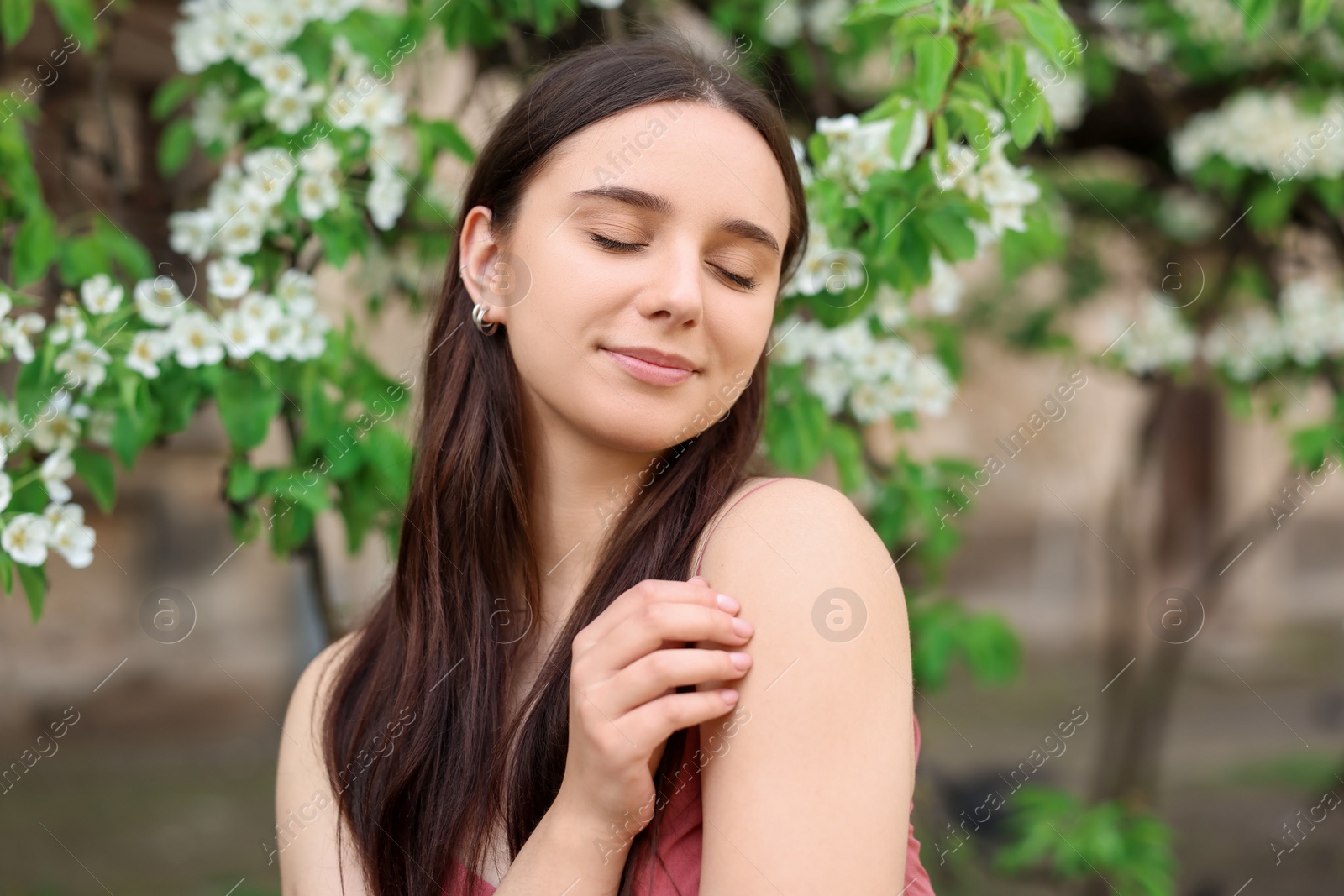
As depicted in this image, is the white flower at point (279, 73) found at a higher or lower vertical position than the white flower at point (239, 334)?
higher

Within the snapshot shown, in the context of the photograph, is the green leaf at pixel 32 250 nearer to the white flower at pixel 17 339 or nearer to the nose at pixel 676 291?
the white flower at pixel 17 339

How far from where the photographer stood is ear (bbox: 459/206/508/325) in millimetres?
1465

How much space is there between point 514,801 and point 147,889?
371 centimetres

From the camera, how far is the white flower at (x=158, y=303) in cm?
182

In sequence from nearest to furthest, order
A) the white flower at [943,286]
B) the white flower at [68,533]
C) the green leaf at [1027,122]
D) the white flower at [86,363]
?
the green leaf at [1027,122] < the white flower at [68,533] < the white flower at [86,363] < the white flower at [943,286]

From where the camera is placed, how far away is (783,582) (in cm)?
113

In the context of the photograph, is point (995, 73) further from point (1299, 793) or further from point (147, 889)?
point (1299, 793)

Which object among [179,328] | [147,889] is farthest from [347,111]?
[147,889]

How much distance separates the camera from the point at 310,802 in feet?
4.84

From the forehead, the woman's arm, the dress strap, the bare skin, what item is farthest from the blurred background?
the woman's arm

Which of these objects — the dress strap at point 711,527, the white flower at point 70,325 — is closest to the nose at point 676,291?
the dress strap at point 711,527

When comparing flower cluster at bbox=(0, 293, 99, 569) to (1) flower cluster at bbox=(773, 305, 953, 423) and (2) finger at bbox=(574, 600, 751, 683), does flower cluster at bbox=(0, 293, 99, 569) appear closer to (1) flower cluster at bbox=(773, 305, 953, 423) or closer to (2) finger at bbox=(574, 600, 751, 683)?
(2) finger at bbox=(574, 600, 751, 683)

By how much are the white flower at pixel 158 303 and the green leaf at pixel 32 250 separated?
231 mm

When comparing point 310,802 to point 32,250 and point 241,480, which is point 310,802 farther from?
point 32,250
